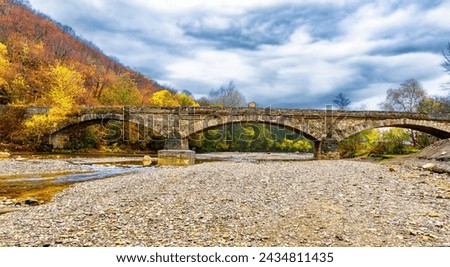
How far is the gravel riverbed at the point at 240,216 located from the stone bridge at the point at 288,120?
24546 millimetres

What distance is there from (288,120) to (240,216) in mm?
30550

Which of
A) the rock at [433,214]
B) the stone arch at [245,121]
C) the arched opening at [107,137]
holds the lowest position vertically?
the rock at [433,214]

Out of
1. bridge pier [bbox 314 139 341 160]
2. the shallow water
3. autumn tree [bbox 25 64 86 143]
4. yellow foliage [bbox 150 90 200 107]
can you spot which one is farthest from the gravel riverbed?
yellow foliage [bbox 150 90 200 107]

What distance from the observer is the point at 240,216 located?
808 cm

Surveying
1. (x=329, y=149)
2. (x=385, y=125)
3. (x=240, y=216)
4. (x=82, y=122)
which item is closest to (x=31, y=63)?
(x=82, y=122)

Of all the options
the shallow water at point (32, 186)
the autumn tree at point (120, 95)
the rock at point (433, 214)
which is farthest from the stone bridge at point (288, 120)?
the rock at point (433, 214)

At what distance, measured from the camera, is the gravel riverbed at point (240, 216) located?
6422 millimetres

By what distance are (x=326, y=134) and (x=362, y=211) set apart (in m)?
30.7

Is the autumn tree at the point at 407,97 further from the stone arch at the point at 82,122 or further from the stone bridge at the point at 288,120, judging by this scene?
the stone arch at the point at 82,122

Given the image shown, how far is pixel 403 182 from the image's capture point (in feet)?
43.9

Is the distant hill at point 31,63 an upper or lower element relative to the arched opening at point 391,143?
upper

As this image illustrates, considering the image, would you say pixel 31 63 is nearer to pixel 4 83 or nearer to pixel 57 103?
pixel 4 83
